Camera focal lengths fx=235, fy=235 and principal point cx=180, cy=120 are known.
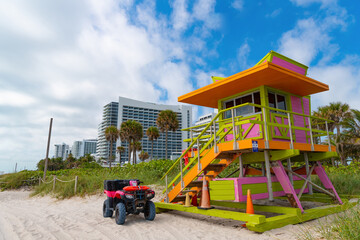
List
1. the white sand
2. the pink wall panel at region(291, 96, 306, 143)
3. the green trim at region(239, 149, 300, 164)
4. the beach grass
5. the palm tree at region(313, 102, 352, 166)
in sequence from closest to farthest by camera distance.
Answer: the white sand
the green trim at region(239, 149, 300, 164)
the pink wall panel at region(291, 96, 306, 143)
the beach grass
the palm tree at region(313, 102, 352, 166)

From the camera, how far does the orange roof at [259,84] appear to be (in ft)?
25.4

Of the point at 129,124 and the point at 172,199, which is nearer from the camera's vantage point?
the point at 172,199

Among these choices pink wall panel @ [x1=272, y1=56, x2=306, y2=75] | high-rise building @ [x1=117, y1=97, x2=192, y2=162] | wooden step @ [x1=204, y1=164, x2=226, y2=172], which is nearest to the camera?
wooden step @ [x1=204, y1=164, x2=226, y2=172]

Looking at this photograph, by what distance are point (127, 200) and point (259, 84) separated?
6.23 meters

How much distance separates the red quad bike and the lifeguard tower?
1043mm

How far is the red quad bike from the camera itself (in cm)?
748

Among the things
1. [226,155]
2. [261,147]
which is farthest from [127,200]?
[261,147]

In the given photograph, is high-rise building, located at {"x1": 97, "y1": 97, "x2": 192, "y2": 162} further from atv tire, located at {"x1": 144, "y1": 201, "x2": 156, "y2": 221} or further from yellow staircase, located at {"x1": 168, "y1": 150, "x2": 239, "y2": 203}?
atv tire, located at {"x1": 144, "y1": 201, "x2": 156, "y2": 221}

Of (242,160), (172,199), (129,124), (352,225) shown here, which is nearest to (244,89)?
(242,160)

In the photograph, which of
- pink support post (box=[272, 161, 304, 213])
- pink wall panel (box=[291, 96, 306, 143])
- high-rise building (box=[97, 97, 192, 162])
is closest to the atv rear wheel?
pink support post (box=[272, 161, 304, 213])

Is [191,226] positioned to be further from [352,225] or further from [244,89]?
[244,89]

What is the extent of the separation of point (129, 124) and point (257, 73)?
4761cm

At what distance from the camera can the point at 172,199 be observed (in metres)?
9.05

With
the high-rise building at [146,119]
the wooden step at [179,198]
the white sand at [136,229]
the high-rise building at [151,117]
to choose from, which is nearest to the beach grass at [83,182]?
the wooden step at [179,198]
